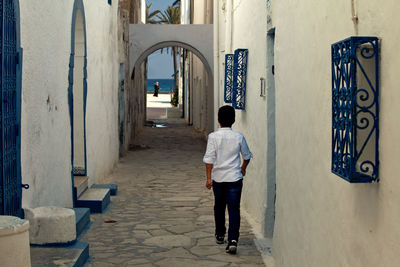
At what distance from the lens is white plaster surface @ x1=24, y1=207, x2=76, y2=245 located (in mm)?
5395

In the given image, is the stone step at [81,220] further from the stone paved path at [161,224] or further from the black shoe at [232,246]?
the black shoe at [232,246]

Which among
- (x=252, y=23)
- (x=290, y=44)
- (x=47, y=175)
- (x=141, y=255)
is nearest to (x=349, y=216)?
(x=290, y=44)

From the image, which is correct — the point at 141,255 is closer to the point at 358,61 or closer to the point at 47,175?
the point at 47,175

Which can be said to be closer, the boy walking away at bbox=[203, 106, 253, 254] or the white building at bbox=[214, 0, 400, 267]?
the white building at bbox=[214, 0, 400, 267]

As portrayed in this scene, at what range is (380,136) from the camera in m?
2.86

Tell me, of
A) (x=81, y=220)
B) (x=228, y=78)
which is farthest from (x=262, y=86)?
(x=228, y=78)

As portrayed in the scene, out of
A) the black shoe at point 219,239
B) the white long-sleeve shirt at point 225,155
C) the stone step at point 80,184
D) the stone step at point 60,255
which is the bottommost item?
the black shoe at point 219,239

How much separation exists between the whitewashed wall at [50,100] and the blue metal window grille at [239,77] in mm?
2206

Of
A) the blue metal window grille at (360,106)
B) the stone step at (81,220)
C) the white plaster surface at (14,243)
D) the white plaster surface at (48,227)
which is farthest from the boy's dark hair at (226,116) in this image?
the blue metal window grille at (360,106)

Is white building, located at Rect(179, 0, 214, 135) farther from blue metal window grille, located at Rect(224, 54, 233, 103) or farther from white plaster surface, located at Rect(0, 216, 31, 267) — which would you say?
white plaster surface, located at Rect(0, 216, 31, 267)

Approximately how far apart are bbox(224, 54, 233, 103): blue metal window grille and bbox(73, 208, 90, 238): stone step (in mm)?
3109

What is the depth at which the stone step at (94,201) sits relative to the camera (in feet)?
26.6

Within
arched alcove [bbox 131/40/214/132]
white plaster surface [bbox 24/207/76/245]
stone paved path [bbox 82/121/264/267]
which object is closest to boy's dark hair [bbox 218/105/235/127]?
stone paved path [bbox 82/121/264/267]

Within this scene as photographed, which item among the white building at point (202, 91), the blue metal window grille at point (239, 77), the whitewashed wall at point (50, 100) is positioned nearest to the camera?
the whitewashed wall at point (50, 100)
